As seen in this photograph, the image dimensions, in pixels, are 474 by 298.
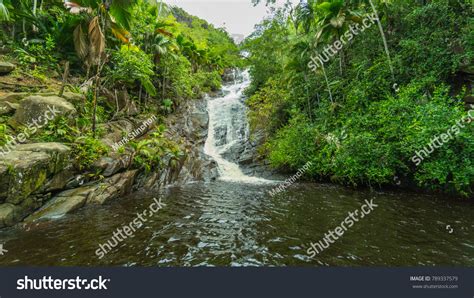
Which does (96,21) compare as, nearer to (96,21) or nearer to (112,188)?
(96,21)

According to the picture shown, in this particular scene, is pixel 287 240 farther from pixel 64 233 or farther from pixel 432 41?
pixel 432 41

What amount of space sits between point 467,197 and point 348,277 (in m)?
7.36

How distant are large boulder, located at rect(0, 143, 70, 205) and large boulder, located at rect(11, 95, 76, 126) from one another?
138 centimetres

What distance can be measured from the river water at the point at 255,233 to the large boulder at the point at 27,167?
939 millimetres

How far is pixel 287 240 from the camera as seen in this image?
5102mm

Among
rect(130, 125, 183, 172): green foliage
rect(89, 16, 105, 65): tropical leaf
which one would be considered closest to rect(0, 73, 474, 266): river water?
rect(130, 125, 183, 172): green foliage

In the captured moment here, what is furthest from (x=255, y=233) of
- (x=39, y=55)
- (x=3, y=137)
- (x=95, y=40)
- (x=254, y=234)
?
(x=39, y=55)

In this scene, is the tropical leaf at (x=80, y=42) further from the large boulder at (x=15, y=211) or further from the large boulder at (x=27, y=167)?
the large boulder at (x=15, y=211)

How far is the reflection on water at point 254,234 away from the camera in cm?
421

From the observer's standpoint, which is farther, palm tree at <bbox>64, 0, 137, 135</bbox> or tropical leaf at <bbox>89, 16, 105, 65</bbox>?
palm tree at <bbox>64, 0, 137, 135</bbox>

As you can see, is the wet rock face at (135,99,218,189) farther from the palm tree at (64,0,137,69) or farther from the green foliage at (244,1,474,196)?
the palm tree at (64,0,137,69)

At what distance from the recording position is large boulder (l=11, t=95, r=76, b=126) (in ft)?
25.5

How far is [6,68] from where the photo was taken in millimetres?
9852

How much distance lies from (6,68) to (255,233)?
40.7ft
